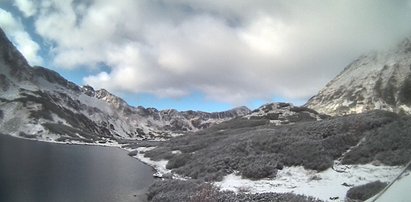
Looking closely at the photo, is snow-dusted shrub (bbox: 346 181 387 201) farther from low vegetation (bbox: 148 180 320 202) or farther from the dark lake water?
the dark lake water

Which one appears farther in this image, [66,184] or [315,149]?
[66,184]

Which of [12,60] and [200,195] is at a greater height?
[12,60]

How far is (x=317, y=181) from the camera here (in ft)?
82.1

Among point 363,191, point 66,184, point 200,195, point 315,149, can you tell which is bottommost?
point 200,195

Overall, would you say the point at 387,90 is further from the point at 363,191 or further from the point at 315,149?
the point at 363,191

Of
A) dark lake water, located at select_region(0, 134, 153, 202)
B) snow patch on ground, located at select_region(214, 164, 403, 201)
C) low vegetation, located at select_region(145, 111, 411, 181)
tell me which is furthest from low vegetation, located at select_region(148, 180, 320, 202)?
low vegetation, located at select_region(145, 111, 411, 181)

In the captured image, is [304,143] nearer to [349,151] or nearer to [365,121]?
[349,151]

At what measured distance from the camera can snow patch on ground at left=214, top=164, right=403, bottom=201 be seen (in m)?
22.1

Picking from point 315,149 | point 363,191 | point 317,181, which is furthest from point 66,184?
point 363,191

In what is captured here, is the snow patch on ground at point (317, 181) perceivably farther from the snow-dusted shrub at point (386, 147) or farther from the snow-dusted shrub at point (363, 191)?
the snow-dusted shrub at point (386, 147)

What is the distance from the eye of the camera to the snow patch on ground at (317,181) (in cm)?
2206

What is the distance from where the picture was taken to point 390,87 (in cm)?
18062

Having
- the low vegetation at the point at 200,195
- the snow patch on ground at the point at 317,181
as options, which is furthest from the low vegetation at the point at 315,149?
the low vegetation at the point at 200,195

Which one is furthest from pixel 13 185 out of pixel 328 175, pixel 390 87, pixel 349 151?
pixel 390 87
